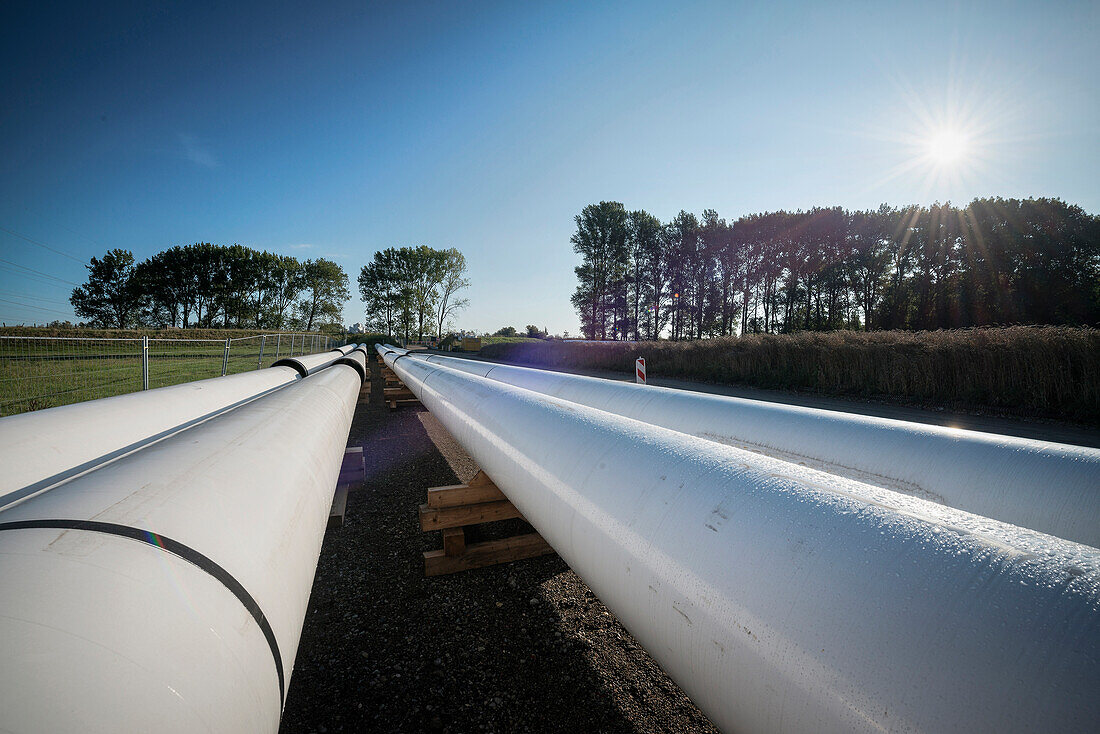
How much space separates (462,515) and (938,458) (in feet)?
6.90

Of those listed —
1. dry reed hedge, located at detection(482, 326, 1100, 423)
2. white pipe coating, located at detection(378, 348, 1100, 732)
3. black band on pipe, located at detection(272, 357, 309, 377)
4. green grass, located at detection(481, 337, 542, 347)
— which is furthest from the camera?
green grass, located at detection(481, 337, 542, 347)

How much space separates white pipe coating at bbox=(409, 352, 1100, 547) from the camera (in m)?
1.08

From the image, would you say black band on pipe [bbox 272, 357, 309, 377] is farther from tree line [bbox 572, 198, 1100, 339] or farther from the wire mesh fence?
tree line [bbox 572, 198, 1100, 339]

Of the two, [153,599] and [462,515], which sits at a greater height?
[153,599]

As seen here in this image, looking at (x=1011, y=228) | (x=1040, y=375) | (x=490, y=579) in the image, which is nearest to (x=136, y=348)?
(x=490, y=579)

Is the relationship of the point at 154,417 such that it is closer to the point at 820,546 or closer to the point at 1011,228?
the point at 820,546

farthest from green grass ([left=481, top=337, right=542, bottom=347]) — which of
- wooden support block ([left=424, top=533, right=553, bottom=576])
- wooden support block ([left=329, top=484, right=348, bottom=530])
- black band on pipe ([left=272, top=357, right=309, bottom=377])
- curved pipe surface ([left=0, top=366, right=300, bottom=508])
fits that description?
wooden support block ([left=424, top=533, right=553, bottom=576])

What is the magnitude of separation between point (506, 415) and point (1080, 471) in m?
1.86

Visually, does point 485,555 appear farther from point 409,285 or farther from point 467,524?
point 409,285

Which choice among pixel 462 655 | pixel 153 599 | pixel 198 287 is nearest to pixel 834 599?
pixel 153 599

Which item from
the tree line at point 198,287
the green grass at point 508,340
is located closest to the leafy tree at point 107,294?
the tree line at point 198,287

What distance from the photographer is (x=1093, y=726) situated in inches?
13.9

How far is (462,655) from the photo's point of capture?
1649mm

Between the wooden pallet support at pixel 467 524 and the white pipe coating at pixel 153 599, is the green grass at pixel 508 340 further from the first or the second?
the white pipe coating at pixel 153 599
